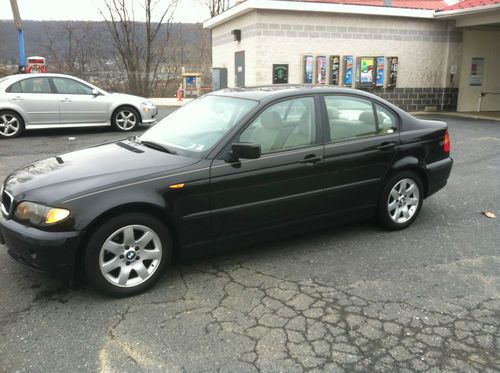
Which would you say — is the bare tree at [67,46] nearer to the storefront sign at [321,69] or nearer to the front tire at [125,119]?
the storefront sign at [321,69]

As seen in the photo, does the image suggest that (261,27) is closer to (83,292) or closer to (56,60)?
(83,292)

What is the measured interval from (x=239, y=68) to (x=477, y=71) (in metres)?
9.00

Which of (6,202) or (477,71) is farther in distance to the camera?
(477,71)

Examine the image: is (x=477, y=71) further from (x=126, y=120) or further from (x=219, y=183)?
(x=219, y=183)

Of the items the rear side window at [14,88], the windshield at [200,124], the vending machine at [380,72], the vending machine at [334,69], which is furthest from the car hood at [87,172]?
the vending machine at [380,72]

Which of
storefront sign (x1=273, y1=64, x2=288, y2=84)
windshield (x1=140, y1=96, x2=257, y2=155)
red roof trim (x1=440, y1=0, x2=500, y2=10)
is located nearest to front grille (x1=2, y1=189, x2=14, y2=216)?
windshield (x1=140, y1=96, x2=257, y2=155)

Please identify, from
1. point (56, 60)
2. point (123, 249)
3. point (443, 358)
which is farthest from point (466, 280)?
point (56, 60)

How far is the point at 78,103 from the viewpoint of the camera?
37.2 feet

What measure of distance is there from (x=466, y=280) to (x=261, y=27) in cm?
1209

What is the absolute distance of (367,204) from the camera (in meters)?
4.75

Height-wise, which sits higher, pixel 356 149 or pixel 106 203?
pixel 356 149

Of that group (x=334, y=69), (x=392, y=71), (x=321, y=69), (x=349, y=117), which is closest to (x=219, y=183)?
(x=349, y=117)

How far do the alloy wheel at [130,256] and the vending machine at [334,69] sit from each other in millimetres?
13140

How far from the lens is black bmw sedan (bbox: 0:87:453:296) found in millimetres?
3377
